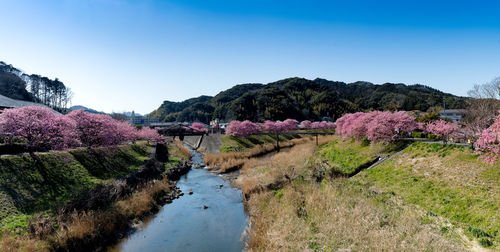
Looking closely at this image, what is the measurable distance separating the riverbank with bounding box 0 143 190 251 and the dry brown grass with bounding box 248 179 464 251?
418 inches

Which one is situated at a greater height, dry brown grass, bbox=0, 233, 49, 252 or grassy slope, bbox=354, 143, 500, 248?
grassy slope, bbox=354, 143, 500, 248

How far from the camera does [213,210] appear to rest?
2284cm

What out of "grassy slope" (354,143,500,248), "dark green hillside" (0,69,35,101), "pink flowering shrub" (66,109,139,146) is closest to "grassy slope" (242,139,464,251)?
"grassy slope" (354,143,500,248)

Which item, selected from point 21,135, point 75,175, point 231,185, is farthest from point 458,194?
point 21,135

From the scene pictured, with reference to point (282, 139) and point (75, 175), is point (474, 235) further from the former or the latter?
point (282, 139)

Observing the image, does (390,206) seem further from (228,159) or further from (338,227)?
(228,159)

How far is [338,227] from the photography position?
12.3m

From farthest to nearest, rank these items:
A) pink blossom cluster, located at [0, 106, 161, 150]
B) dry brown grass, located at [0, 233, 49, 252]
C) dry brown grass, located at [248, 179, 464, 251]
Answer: pink blossom cluster, located at [0, 106, 161, 150] → dry brown grass, located at [0, 233, 49, 252] → dry brown grass, located at [248, 179, 464, 251]

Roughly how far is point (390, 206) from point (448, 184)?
5.32 meters

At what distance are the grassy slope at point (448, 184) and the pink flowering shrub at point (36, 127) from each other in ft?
103

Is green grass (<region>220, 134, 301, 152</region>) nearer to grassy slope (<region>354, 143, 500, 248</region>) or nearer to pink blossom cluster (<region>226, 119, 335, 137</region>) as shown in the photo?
pink blossom cluster (<region>226, 119, 335, 137</region>)

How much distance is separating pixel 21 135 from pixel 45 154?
4.85m

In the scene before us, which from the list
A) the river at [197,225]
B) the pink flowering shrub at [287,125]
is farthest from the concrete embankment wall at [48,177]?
the pink flowering shrub at [287,125]

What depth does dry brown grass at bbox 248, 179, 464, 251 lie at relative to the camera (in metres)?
10.6
